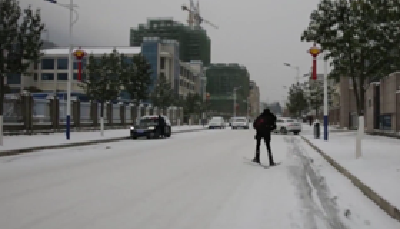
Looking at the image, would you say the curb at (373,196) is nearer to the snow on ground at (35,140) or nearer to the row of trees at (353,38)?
the snow on ground at (35,140)

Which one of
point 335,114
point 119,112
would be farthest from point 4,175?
point 335,114

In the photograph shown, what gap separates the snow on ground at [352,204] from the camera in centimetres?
717

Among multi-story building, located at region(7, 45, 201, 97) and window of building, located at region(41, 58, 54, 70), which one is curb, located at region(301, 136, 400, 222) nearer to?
multi-story building, located at region(7, 45, 201, 97)

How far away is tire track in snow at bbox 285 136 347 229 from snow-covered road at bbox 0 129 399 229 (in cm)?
1

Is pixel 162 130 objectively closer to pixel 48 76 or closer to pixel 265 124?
pixel 265 124

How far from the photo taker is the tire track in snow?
7182mm

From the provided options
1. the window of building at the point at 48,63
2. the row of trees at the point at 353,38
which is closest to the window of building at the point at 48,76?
the window of building at the point at 48,63

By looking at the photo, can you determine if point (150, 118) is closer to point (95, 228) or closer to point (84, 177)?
point (84, 177)

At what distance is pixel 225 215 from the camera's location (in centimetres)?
759

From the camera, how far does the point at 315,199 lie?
9281mm

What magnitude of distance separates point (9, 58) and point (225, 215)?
24484 mm

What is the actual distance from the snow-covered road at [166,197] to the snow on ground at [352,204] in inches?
2.5

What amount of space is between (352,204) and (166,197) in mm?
3430

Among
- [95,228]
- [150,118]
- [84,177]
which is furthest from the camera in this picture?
[150,118]
